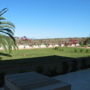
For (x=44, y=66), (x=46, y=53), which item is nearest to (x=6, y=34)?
(x=44, y=66)

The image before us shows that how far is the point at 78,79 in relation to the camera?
6.12 meters

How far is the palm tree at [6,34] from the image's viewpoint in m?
7.27

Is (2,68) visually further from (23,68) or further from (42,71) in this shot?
(42,71)

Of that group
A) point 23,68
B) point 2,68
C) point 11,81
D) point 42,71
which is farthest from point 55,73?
point 11,81

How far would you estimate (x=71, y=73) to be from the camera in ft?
23.0

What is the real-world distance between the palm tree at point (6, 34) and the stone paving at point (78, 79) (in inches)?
103

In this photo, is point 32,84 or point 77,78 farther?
point 77,78

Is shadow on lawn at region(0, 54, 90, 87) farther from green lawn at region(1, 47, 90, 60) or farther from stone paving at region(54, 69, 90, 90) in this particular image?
green lawn at region(1, 47, 90, 60)

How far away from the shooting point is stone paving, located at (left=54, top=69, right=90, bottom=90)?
529cm

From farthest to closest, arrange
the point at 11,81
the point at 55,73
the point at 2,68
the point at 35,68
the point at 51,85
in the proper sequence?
the point at 55,73 < the point at 35,68 < the point at 2,68 < the point at 11,81 < the point at 51,85

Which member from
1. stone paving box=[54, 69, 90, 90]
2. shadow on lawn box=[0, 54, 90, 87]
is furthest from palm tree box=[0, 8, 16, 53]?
A: stone paving box=[54, 69, 90, 90]

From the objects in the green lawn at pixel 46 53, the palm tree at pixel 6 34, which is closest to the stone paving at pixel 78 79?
the palm tree at pixel 6 34

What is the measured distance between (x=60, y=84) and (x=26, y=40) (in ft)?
83.9

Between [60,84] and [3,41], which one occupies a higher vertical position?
[3,41]
